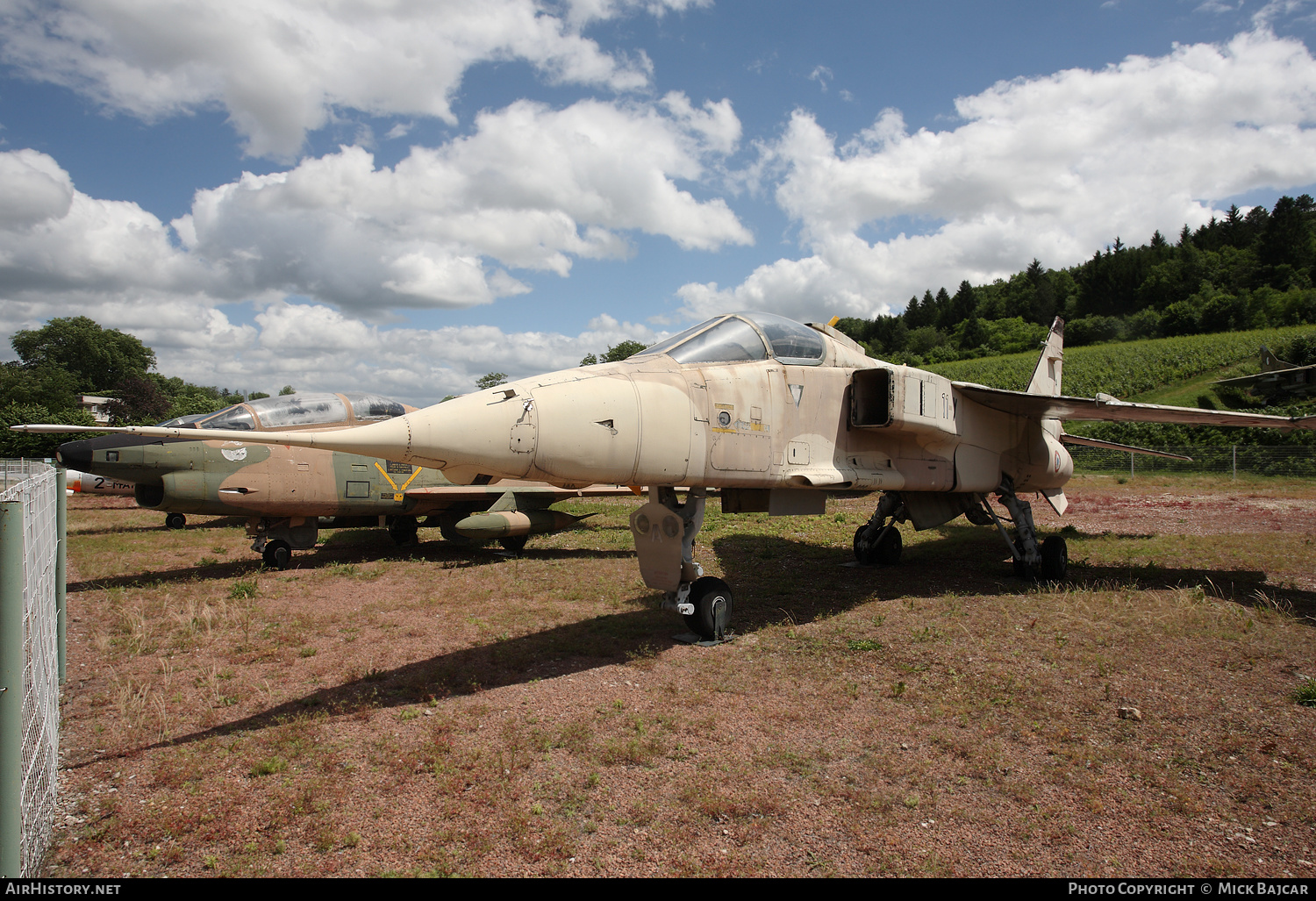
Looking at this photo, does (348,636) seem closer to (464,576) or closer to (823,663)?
(464,576)

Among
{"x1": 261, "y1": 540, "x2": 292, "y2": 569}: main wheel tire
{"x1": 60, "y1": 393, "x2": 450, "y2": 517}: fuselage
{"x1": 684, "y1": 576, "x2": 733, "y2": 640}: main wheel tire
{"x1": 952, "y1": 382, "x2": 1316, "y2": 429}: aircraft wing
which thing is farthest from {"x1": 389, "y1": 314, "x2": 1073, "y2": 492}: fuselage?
{"x1": 261, "y1": 540, "x2": 292, "y2": 569}: main wheel tire

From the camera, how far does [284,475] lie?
10.4 meters

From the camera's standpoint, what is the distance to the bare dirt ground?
3078 mm

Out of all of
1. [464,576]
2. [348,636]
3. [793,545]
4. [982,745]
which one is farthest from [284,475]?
[982,745]

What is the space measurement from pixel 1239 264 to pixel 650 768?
95.3m

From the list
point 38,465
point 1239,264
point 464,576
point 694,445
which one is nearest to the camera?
point 38,465

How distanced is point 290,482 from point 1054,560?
11.8m

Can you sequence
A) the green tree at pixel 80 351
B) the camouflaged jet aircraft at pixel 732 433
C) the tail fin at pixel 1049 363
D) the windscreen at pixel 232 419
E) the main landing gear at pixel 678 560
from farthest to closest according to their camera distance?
the green tree at pixel 80 351
the tail fin at pixel 1049 363
the windscreen at pixel 232 419
the main landing gear at pixel 678 560
the camouflaged jet aircraft at pixel 732 433

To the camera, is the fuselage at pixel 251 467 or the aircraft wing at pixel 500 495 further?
the aircraft wing at pixel 500 495

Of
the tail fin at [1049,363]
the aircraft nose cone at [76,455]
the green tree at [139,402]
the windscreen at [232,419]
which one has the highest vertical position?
the green tree at [139,402]

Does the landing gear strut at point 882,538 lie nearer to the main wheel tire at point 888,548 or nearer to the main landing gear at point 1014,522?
the main wheel tire at point 888,548

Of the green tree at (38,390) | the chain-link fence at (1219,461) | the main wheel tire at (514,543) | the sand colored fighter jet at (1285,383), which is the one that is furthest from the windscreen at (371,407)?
the green tree at (38,390)

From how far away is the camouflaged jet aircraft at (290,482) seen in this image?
9.85 meters

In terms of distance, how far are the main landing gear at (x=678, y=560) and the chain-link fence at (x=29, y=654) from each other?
407cm
